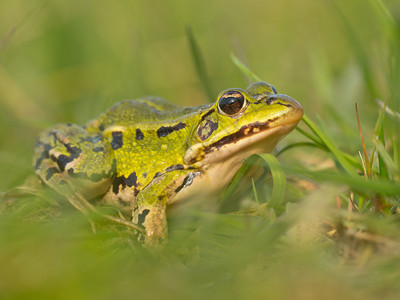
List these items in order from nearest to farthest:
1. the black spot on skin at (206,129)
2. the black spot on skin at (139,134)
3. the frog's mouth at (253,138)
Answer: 1. the frog's mouth at (253,138)
2. the black spot on skin at (206,129)
3. the black spot on skin at (139,134)

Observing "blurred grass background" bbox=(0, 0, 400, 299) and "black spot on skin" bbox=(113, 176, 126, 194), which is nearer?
"blurred grass background" bbox=(0, 0, 400, 299)

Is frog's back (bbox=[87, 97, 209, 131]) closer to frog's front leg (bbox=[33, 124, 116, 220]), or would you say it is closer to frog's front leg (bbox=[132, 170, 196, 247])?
frog's front leg (bbox=[33, 124, 116, 220])

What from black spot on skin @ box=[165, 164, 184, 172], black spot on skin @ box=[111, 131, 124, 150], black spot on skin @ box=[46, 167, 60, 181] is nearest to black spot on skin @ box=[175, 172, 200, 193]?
black spot on skin @ box=[165, 164, 184, 172]

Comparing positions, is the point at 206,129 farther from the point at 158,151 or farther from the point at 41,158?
the point at 41,158

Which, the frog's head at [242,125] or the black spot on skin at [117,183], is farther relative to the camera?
the black spot on skin at [117,183]

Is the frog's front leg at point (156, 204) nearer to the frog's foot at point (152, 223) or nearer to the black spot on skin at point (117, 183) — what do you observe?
the frog's foot at point (152, 223)

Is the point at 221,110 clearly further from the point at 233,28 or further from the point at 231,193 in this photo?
the point at 233,28

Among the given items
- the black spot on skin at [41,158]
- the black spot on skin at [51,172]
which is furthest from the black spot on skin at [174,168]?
the black spot on skin at [41,158]
